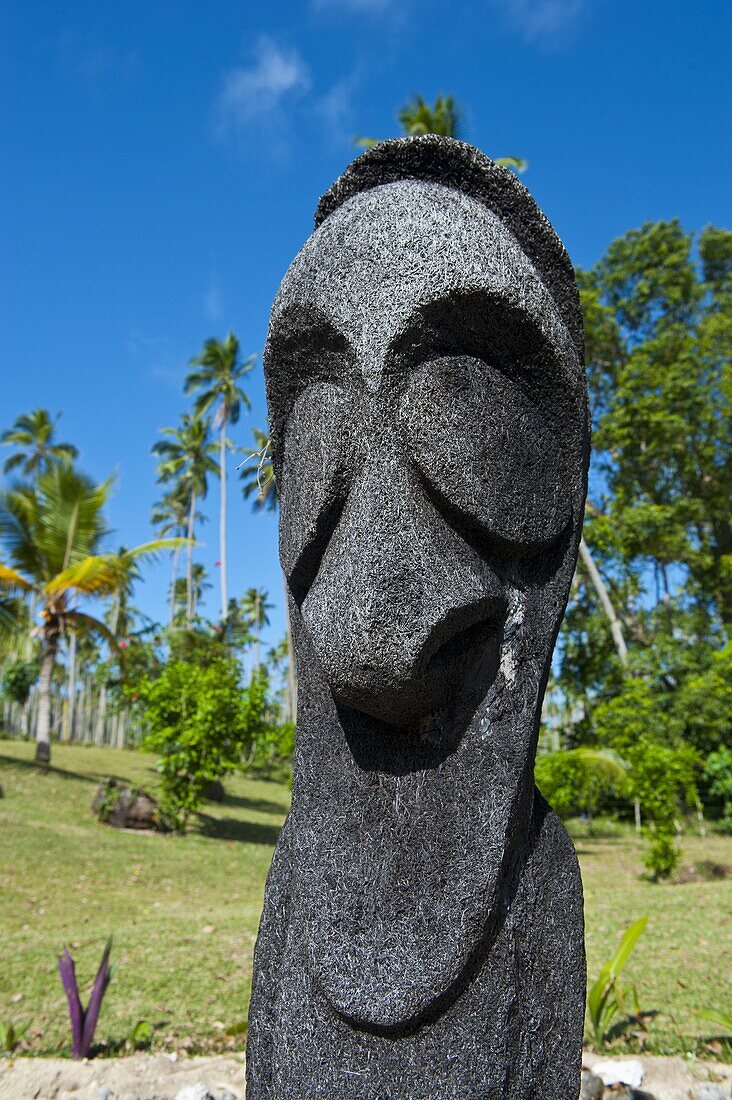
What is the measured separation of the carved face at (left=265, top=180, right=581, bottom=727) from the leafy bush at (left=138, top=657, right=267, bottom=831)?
9688mm

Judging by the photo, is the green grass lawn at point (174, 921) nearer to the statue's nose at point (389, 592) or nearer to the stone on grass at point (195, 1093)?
the stone on grass at point (195, 1093)

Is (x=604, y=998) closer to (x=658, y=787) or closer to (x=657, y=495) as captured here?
(x=658, y=787)

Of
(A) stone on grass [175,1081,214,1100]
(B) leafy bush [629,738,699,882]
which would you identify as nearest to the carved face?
(A) stone on grass [175,1081,214,1100]

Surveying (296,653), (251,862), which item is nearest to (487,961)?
(296,653)

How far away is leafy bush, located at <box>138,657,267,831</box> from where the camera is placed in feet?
36.2

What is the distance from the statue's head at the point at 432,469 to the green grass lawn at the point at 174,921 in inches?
123

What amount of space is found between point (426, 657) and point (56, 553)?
532 inches

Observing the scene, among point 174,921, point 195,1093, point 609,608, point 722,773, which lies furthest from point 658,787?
point 195,1093

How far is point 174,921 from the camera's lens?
6.65 meters

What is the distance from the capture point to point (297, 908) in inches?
75.9

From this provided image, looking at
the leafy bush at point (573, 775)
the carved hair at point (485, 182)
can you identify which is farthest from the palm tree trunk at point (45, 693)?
the carved hair at point (485, 182)

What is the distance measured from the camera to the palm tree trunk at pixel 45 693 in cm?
1372

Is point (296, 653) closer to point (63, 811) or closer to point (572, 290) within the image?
point (572, 290)

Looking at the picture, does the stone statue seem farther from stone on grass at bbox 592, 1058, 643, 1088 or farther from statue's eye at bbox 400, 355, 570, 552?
stone on grass at bbox 592, 1058, 643, 1088
